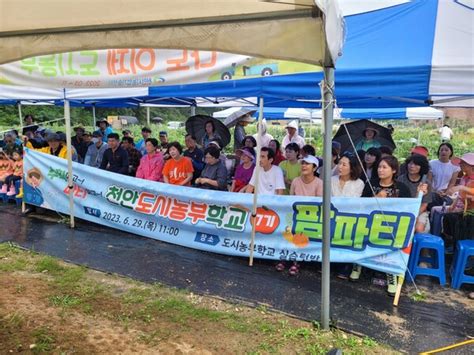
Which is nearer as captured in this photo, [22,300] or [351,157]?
[22,300]

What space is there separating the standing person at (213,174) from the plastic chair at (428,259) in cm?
261

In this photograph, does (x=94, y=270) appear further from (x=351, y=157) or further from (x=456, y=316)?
(x=456, y=316)

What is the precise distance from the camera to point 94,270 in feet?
13.8

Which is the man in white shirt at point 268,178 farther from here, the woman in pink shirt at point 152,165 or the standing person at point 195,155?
the woman in pink shirt at point 152,165

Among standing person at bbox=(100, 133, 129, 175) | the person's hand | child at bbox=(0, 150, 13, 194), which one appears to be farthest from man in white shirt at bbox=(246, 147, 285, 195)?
child at bbox=(0, 150, 13, 194)

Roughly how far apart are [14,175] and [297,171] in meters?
5.38

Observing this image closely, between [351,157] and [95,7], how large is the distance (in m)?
3.00

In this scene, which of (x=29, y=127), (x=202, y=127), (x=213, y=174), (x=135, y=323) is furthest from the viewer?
(x=29, y=127)

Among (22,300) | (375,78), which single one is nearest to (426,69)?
(375,78)

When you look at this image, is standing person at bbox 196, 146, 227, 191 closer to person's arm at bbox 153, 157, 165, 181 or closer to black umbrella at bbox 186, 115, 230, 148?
person's arm at bbox 153, 157, 165, 181

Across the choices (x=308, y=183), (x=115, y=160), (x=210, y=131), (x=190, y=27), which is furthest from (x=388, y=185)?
(x=210, y=131)

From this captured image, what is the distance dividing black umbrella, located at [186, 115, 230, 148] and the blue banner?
298 cm

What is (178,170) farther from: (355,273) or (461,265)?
(461,265)

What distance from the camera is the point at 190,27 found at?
2.45m
